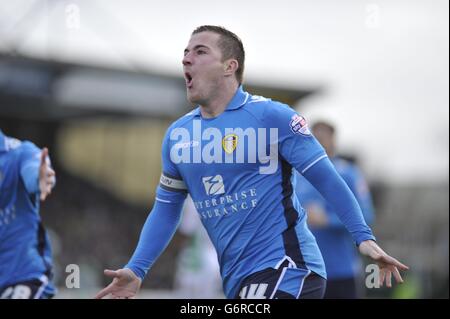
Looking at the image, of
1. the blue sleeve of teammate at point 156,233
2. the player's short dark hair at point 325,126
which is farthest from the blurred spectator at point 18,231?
the player's short dark hair at point 325,126

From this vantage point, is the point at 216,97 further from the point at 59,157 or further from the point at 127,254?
the point at 59,157

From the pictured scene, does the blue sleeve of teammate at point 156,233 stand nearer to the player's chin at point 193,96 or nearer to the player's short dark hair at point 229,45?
the player's chin at point 193,96

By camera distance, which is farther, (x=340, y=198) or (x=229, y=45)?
(x=229, y=45)

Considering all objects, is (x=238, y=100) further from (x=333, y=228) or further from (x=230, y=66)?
(x=333, y=228)

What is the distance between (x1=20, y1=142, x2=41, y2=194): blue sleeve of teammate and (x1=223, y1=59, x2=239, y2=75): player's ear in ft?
5.42

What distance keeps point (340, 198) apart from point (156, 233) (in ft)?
4.18

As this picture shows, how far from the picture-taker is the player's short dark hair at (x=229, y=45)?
547 cm

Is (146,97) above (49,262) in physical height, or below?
above

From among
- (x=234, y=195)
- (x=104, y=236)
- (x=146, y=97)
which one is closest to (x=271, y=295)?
(x=234, y=195)

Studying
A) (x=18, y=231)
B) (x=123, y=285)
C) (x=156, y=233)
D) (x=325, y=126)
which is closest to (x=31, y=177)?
(x=18, y=231)

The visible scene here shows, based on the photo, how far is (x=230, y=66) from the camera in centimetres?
549

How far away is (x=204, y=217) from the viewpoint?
539 centimetres

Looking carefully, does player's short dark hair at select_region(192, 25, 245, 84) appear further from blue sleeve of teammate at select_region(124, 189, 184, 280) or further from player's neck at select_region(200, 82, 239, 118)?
blue sleeve of teammate at select_region(124, 189, 184, 280)

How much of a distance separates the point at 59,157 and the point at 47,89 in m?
6.91
